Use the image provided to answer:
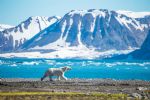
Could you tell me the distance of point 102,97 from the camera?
37.1 meters

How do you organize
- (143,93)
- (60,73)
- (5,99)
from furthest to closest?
1. (60,73)
2. (143,93)
3. (5,99)

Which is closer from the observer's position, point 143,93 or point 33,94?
point 33,94

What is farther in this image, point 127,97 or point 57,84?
point 57,84

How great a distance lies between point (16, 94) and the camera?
37875 millimetres

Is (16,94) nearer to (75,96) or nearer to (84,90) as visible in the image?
(75,96)

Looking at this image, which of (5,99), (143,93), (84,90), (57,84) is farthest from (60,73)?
(5,99)

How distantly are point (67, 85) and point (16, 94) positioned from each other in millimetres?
11071

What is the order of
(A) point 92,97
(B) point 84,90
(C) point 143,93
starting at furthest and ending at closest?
(B) point 84,90, (C) point 143,93, (A) point 92,97

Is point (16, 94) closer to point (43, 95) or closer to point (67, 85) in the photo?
point (43, 95)

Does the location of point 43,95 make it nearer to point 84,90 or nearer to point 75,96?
point 75,96

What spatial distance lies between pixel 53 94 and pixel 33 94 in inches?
65.2

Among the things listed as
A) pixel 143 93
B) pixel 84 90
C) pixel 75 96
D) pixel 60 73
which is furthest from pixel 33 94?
pixel 60 73

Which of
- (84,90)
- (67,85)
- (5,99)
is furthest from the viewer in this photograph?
(67,85)

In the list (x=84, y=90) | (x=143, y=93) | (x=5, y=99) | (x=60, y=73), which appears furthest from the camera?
(x=60, y=73)
